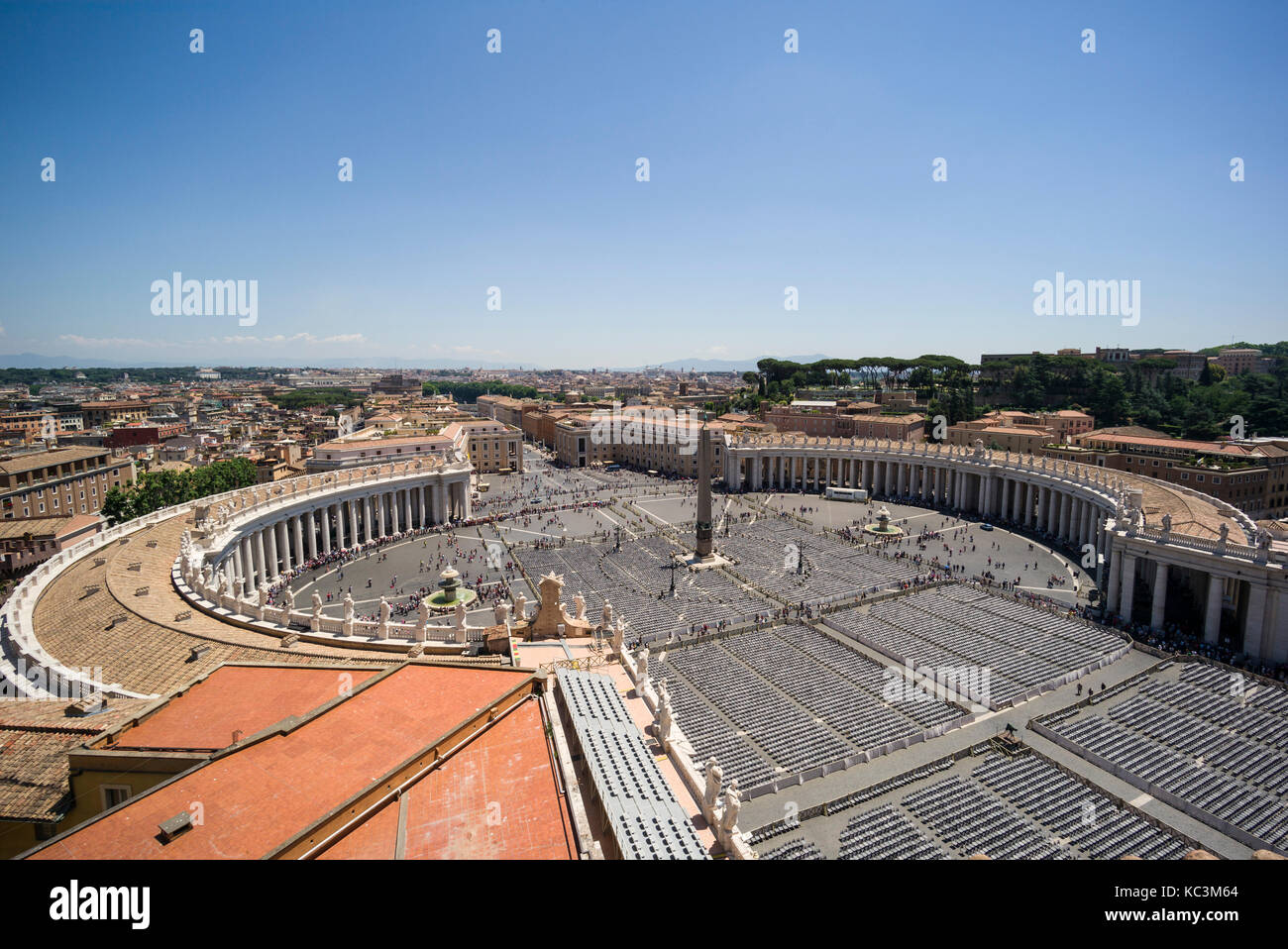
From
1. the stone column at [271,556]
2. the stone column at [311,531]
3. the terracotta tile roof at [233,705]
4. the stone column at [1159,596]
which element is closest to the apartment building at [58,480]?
the stone column at [311,531]

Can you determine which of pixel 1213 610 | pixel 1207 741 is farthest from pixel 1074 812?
pixel 1213 610

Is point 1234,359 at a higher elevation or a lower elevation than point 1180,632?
higher

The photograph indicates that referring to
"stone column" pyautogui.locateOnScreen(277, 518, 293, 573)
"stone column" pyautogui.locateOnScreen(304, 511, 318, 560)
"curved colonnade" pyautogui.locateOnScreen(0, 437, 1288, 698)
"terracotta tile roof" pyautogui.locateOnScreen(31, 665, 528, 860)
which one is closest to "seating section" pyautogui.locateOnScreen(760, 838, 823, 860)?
"terracotta tile roof" pyautogui.locateOnScreen(31, 665, 528, 860)

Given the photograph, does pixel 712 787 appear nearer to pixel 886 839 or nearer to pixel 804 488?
pixel 886 839
